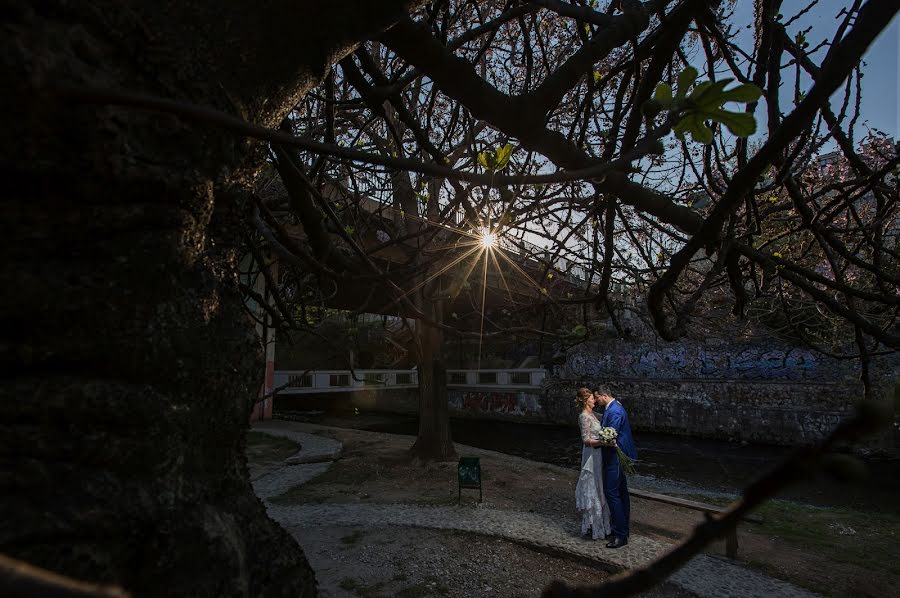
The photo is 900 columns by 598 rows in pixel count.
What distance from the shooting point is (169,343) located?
4.01 feet

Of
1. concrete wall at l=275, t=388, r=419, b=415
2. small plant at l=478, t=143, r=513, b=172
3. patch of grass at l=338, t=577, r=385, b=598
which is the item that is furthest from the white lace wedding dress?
concrete wall at l=275, t=388, r=419, b=415

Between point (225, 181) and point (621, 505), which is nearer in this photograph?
point (225, 181)

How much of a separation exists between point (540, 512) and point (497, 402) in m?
19.3

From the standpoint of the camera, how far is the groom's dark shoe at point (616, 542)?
588 centimetres

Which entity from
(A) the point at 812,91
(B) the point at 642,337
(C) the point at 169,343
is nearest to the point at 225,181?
(C) the point at 169,343

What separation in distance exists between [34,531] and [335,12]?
144 centimetres

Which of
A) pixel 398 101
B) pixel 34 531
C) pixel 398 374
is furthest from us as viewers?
pixel 398 374

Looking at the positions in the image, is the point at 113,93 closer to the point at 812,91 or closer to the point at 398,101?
the point at 812,91

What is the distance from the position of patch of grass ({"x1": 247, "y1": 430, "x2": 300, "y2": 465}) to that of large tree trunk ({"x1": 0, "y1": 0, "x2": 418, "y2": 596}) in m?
10.2

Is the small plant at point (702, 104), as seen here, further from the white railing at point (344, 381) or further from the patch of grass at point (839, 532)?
the white railing at point (344, 381)

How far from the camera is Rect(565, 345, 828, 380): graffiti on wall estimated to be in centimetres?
1895

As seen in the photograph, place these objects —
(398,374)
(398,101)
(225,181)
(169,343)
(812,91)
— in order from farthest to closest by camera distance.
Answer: (398,374), (398,101), (225,181), (169,343), (812,91)

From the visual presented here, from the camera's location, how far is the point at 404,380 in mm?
32406

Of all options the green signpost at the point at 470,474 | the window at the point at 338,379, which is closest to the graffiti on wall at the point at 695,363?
the window at the point at 338,379
